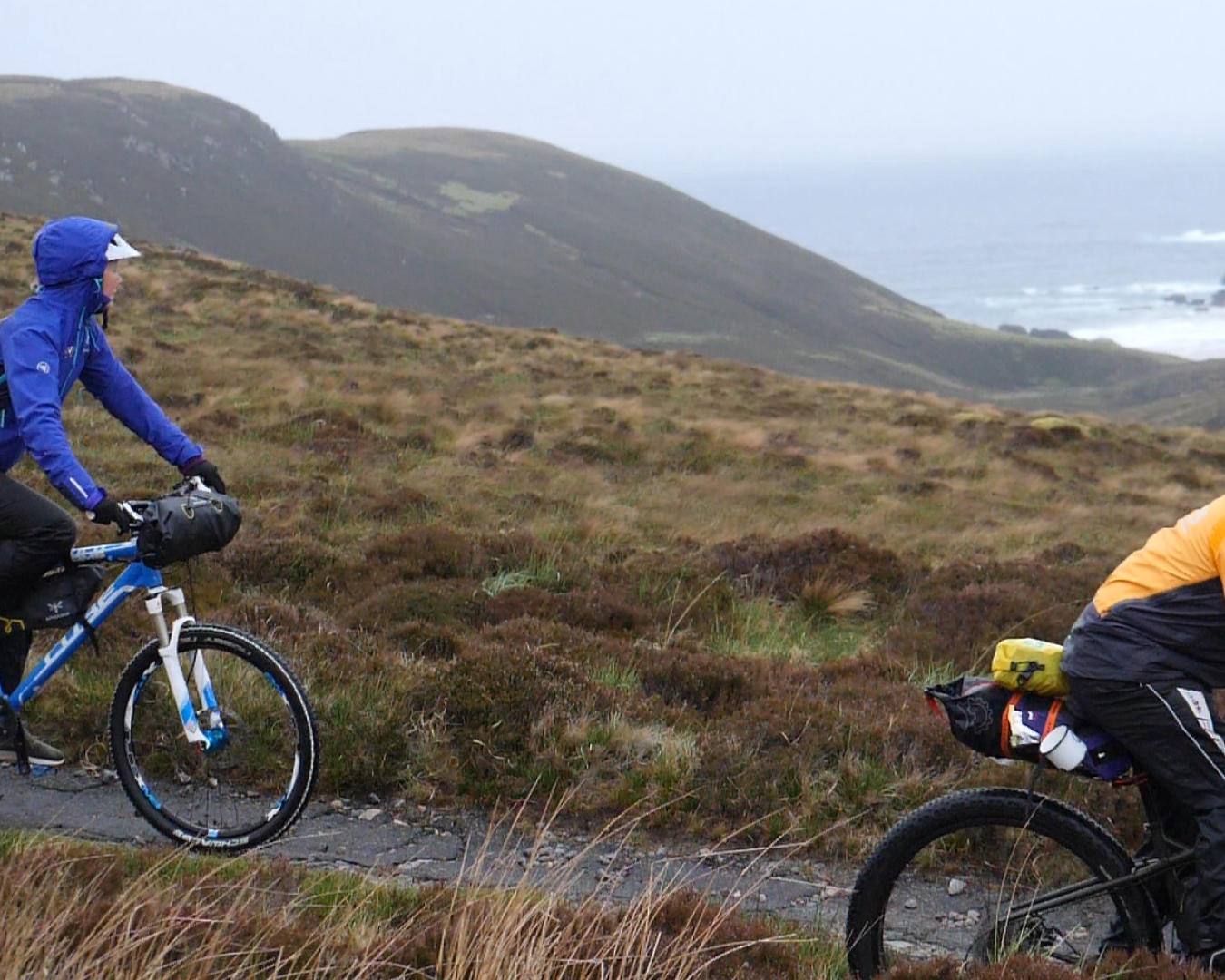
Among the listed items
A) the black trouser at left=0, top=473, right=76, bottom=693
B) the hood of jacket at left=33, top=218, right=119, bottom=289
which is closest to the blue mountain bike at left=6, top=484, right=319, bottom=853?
the black trouser at left=0, top=473, right=76, bottom=693

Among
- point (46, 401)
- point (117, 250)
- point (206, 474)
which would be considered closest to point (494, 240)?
point (206, 474)

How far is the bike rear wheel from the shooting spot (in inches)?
141

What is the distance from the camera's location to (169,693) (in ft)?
16.0

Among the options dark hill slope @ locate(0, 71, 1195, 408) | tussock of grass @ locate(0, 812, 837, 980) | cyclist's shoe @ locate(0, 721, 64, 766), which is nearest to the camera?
tussock of grass @ locate(0, 812, 837, 980)

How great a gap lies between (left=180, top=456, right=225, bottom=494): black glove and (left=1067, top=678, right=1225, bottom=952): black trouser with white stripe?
3.63 metres

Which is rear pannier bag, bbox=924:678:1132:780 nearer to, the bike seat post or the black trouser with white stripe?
the black trouser with white stripe

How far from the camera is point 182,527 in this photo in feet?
14.5

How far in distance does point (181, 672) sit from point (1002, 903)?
323cm

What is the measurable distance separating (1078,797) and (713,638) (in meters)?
3.38

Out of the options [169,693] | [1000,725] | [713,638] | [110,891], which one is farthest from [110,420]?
[1000,725]

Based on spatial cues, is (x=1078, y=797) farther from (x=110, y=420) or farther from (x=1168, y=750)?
(x=110, y=420)

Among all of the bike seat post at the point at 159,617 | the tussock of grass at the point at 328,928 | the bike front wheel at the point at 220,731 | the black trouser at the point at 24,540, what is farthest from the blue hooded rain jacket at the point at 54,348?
the tussock of grass at the point at 328,928

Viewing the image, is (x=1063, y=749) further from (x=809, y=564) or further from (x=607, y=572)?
(x=809, y=564)

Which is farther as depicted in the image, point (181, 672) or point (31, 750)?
point (31, 750)
